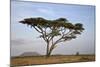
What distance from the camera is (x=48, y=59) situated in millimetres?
2725

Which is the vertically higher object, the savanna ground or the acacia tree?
the acacia tree

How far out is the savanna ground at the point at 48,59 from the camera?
2572 millimetres

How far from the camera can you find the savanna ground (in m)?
2.57

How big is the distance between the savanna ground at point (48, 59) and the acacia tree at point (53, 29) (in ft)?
0.30

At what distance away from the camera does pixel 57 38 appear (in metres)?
2.77

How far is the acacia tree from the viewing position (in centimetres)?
267

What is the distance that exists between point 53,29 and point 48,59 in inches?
16.3

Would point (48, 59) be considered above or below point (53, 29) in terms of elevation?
below

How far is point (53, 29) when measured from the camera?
9.02 feet

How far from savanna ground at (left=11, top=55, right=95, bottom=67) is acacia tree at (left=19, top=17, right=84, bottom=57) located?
0.30ft
